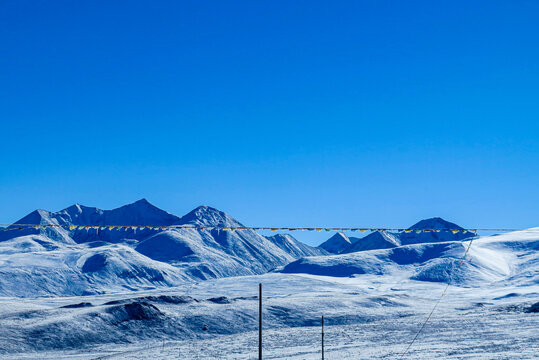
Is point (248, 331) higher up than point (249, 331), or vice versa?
point (249, 331)

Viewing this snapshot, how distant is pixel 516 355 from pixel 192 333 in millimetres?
56580

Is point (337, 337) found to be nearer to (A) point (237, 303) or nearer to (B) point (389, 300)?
(A) point (237, 303)

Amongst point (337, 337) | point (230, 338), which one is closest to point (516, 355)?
point (337, 337)

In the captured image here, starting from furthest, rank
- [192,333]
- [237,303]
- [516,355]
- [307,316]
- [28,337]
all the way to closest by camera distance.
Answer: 1. [237,303]
2. [307,316]
3. [192,333]
4. [28,337]
5. [516,355]

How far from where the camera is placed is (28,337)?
83562 mm

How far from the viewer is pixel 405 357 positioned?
5416 cm

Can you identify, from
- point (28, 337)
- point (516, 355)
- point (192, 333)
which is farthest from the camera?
point (192, 333)

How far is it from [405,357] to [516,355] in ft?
31.9

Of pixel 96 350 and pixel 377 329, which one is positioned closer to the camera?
pixel 96 350

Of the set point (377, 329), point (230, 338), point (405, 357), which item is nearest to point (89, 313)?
point (230, 338)

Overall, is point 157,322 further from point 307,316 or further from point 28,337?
point 307,316

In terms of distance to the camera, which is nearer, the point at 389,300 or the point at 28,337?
the point at 28,337

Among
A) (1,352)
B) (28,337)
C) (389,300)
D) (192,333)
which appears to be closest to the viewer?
(1,352)

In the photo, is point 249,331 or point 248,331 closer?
point 249,331
